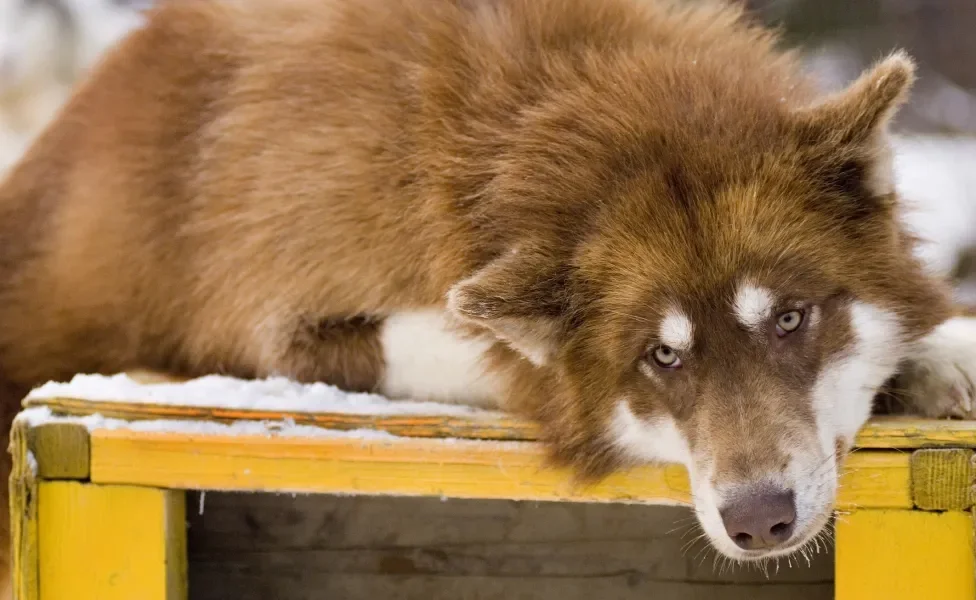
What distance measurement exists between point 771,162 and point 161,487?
4.41 feet

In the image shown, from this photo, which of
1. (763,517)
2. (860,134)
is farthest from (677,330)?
(860,134)

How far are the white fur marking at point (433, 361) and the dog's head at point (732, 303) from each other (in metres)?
0.26

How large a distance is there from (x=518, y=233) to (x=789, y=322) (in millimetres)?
551

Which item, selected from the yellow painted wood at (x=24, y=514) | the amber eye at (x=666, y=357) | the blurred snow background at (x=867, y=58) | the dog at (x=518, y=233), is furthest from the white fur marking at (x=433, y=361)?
the blurred snow background at (x=867, y=58)

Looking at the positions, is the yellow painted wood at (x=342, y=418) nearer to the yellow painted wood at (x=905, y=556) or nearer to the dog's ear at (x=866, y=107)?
the yellow painted wood at (x=905, y=556)

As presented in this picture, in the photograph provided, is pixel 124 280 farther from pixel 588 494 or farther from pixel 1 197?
pixel 588 494

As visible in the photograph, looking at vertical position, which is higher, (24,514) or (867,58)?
(867,58)

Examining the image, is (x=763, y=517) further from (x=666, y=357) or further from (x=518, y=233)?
(x=518, y=233)

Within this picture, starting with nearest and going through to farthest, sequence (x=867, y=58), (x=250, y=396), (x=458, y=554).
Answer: (x=250, y=396), (x=458, y=554), (x=867, y=58)

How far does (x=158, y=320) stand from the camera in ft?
8.91

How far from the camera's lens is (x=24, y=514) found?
6.58 feet


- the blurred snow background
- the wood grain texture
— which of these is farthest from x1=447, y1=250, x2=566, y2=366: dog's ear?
the blurred snow background

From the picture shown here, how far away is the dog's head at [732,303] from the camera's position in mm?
1825

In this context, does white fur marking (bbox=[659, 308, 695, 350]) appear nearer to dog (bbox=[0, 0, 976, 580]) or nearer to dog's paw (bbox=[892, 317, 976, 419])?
dog (bbox=[0, 0, 976, 580])
